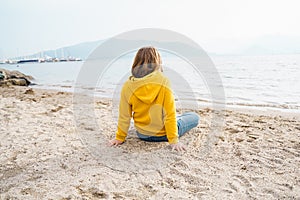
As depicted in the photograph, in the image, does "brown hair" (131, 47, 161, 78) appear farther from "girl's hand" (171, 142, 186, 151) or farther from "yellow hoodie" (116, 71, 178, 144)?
"girl's hand" (171, 142, 186, 151)

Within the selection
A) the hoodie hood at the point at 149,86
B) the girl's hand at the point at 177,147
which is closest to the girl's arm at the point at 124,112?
the hoodie hood at the point at 149,86

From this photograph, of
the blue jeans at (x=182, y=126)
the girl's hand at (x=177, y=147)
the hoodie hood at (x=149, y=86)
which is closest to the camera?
the hoodie hood at (x=149, y=86)

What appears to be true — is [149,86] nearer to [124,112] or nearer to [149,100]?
[149,100]

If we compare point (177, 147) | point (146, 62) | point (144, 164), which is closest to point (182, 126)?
point (177, 147)

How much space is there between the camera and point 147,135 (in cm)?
348

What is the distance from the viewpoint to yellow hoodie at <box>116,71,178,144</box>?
9.78 feet

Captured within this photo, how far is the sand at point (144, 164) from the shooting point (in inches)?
89.0

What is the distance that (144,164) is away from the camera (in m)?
2.86

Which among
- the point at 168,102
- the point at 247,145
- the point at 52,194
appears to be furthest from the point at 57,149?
the point at 247,145

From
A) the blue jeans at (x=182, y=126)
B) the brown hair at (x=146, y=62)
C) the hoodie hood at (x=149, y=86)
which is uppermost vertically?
the brown hair at (x=146, y=62)

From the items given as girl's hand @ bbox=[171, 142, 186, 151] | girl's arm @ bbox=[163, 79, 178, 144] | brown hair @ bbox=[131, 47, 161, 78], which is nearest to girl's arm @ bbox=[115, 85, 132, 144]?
brown hair @ bbox=[131, 47, 161, 78]

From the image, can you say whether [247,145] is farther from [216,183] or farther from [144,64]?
[144,64]

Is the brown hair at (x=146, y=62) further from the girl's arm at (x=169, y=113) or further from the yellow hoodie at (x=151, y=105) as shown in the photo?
the girl's arm at (x=169, y=113)

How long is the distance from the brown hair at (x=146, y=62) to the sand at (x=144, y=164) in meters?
1.07
